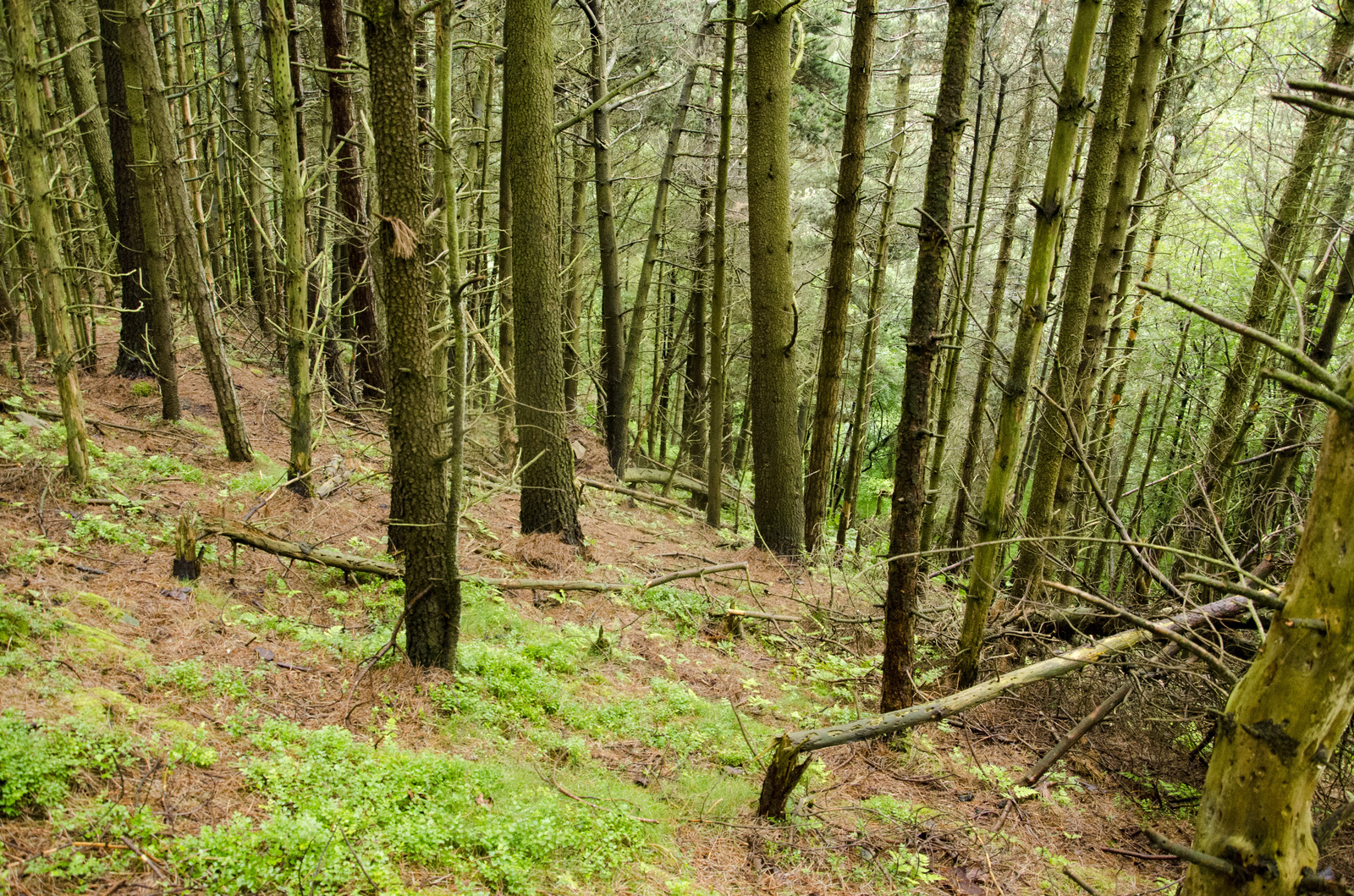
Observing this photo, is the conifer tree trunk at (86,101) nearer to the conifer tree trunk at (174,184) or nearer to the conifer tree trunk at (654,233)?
the conifer tree trunk at (174,184)

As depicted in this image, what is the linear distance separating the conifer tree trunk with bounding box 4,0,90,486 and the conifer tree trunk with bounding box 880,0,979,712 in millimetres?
6524

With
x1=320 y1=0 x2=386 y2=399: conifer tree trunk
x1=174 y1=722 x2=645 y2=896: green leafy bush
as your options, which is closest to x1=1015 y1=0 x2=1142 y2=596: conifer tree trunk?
x1=174 y1=722 x2=645 y2=896: green leafy bush

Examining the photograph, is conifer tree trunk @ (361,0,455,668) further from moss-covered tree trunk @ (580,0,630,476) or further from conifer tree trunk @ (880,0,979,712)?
moss-covered tree trunk @ (580,0,630,476)

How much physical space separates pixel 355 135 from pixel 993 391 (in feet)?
58.4

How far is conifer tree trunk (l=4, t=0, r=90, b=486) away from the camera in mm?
5664

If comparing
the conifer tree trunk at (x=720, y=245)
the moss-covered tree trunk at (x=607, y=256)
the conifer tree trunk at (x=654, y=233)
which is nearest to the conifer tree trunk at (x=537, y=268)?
the conifer tree trunk at (x=720, y=245)

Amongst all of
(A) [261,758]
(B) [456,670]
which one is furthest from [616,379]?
(A) [261,758]

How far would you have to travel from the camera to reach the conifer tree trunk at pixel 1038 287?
16.1ft

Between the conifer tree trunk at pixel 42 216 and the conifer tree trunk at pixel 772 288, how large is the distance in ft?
21.7

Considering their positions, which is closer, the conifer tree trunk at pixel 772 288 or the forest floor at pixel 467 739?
the forest floor at pixel 467 739

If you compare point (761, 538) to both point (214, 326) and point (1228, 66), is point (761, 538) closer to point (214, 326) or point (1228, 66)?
point (214, 326)

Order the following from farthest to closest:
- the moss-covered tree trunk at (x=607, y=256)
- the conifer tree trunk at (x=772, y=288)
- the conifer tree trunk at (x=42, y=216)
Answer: the moss-covered tree trunk at (x=607, y=256), the conifer tree trunk at (x=772, y=288), the conifer tree trunk at (x=42, y=216)

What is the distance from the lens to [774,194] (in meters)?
9.06

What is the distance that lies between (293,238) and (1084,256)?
24.4ft
